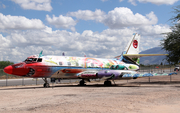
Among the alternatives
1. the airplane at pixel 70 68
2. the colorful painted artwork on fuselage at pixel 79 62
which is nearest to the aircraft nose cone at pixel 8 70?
the airplane at pixel 70 68

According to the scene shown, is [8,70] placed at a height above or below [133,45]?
below

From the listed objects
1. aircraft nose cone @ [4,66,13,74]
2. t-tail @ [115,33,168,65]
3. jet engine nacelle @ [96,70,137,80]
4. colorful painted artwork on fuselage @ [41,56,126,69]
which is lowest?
jet engine nacelle @ [96,70,137,80]

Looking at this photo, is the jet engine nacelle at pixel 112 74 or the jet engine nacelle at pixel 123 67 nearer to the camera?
the jet engine nacelle at pixel 112 74

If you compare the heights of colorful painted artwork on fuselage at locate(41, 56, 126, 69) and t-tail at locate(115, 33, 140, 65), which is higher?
t-tail at locate(115, 33, 140, 65)

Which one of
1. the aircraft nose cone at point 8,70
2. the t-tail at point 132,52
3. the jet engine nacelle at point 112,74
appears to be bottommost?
the jet engine nacelle at point 112,74

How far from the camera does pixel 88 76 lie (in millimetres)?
23594

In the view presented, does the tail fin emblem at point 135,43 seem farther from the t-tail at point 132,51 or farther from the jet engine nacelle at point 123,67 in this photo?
the jet engine nacelle at point 123,67

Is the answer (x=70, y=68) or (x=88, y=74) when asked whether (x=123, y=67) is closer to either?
(x=88, y=74)

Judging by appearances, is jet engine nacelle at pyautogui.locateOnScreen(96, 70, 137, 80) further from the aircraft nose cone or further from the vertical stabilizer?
the aircraft nose cone

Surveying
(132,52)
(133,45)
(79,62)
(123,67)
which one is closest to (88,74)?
(79,62)

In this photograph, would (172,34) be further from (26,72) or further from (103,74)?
(26,72)

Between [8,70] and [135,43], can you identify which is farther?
[135,43]

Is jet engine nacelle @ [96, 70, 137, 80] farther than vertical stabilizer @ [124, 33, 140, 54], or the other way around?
vertical stabilizer @ [124, 33, 140, 54]

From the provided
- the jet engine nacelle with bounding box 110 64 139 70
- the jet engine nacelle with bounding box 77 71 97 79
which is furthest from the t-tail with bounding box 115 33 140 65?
the jet engine nacelle with bounding box 77 71 97 79
